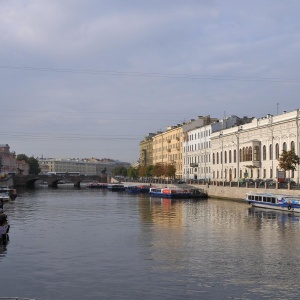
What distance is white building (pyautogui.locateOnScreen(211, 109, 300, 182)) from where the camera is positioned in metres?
72.5

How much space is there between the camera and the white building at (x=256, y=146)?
7250 cm

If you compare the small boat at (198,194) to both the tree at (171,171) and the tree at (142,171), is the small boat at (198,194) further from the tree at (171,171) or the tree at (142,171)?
the tree at (142,171)

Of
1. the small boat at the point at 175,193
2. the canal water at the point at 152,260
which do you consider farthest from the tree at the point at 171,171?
the canal water at the point at 152,260

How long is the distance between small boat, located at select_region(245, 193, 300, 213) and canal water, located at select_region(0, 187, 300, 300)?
912 centimetres

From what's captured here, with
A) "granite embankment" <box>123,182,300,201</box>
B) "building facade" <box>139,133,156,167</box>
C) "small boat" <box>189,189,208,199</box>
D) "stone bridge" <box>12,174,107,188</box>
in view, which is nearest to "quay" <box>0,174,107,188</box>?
"stone bridge" <box>12,174,107,188</box>

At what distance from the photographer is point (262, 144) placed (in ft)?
267

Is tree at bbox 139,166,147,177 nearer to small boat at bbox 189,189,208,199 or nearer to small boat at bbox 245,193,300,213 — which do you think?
small boat at bbox 189,189,208,199

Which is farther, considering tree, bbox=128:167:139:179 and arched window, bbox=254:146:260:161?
tree, bbox=128:167:139:179

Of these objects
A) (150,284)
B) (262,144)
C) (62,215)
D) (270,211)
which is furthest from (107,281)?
(262,144)

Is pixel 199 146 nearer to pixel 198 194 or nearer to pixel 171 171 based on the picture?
pixel 171 171

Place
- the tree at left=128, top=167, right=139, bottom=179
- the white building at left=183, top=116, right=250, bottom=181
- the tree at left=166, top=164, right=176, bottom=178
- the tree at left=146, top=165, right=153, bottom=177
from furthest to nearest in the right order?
the tree at left=128, top=167, right=139, bottom=179
the tree at left=146, top=165, right=153, bottom=177
the tree at left=166, top=164, right=176, bottom=178
the white building at left=183, top=116, right=250, bottom=181

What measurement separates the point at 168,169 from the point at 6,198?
61.2 m

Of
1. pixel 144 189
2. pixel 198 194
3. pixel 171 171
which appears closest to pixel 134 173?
pixel 171 171

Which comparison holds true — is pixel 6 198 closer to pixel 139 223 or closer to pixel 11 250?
pixel 139 223
